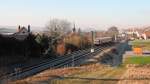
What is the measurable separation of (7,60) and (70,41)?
34.6m

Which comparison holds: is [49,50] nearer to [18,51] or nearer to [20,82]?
[18,51]

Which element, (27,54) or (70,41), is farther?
(70,41)

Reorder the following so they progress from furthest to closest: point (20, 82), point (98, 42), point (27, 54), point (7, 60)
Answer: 1. point (98, 42)
2. point (27, 54)
3. point (7, 60)
4. point (20, 82)

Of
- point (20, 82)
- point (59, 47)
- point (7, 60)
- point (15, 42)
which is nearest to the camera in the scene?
point (20, 82)

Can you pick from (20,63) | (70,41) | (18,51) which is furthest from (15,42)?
(70,41)

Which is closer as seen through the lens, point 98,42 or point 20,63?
point 20,63

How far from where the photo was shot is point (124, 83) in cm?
2530

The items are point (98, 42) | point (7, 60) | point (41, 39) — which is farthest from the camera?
point (98, 42)

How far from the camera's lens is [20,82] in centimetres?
2319

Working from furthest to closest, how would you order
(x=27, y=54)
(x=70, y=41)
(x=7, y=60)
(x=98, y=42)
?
(x=98, y=42), (x=70, y=41), (x=27, y=54), (x=7, y=60)

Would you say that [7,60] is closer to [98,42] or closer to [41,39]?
[41,39]

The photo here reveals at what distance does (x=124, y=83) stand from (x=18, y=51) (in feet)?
76.3

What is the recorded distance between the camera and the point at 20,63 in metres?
41.3

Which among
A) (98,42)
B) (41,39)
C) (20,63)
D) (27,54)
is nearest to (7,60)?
(20,63)
